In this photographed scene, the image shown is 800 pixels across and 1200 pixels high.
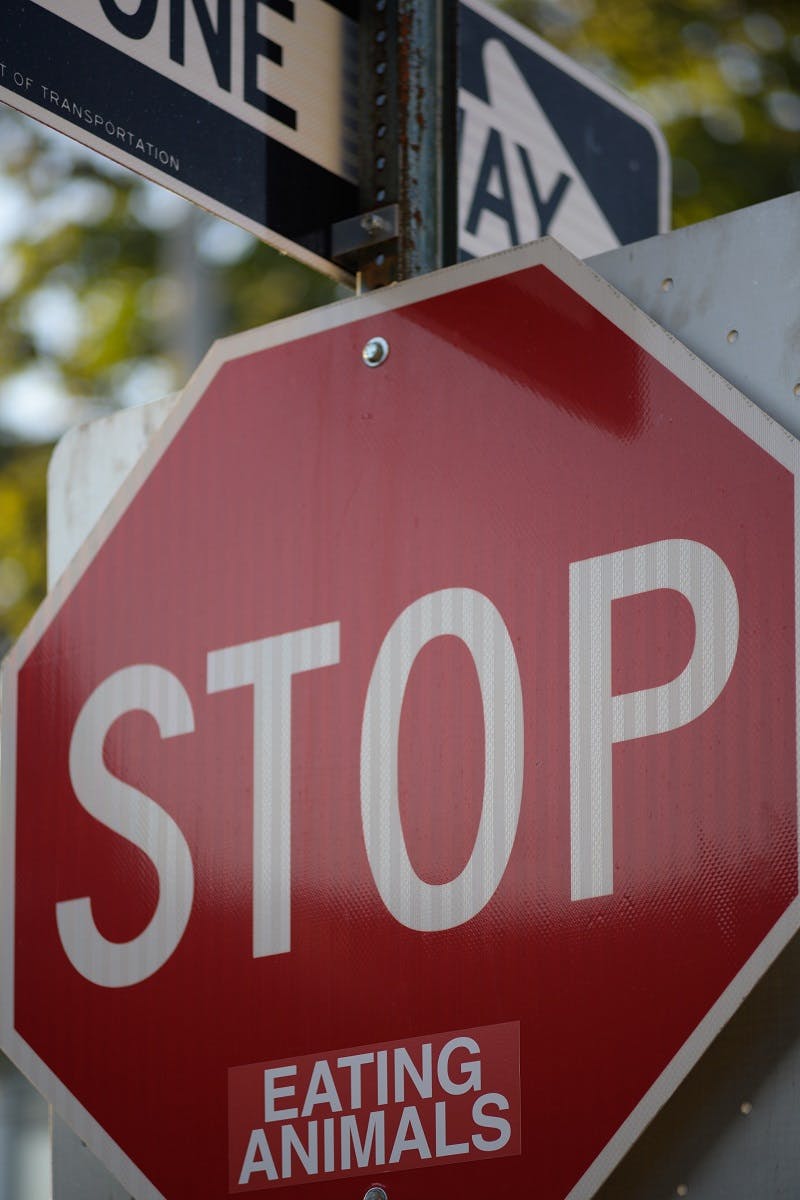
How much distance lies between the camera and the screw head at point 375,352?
191 cm

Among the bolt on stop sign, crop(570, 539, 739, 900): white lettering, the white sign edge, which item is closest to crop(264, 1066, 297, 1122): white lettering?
the bolt on stop sign

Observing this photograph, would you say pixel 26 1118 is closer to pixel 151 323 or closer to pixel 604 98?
pixel 151 323

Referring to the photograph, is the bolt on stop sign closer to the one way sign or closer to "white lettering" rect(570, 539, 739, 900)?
"white lettering" rect(570, 539, 739, 900)

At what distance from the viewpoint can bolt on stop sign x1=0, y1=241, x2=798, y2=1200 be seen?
1.60m

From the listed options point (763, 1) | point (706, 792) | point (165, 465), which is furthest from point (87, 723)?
point (763, 1)

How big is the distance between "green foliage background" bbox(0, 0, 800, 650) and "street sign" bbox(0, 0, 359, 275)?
20.6 feet

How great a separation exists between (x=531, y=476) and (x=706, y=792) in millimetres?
323

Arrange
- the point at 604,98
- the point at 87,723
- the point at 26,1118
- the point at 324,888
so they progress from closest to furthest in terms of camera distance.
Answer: the point at 324,888
the point at 87,723
the point at 604,98
the point at 26,1118

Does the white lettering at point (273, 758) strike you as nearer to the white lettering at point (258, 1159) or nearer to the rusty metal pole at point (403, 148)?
the white lettering at point (258, 1159)

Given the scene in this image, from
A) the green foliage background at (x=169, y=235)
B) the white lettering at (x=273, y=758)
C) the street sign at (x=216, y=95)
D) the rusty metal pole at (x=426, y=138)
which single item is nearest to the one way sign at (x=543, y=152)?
the rusty metal pole at (x=426, y=138)

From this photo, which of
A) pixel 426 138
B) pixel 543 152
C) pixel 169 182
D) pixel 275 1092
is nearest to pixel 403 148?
pixel 426 138

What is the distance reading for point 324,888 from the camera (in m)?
1.80

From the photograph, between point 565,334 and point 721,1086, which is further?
point 565,334

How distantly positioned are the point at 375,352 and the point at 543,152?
800mm
